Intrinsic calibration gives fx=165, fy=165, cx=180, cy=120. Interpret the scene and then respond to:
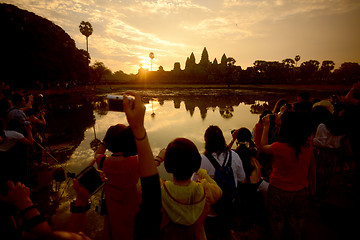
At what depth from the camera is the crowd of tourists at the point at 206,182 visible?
3.42 ft

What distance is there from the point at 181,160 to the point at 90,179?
2.20 feet

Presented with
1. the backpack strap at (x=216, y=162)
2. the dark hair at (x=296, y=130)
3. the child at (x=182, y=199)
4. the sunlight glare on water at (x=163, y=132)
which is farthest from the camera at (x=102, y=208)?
the sunlight glare on water at (x=163, y=132)

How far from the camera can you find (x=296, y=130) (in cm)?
206

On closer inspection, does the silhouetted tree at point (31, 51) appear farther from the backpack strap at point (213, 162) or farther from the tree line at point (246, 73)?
the backpack strap at point (213, 162)

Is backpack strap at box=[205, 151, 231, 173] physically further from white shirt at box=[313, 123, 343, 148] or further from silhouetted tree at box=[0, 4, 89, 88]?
A: silhouetted tree at box=[0, 4, 89, 88]

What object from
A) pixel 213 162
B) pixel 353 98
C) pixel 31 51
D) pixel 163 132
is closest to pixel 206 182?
pixel 213 162

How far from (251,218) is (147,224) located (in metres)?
3.06

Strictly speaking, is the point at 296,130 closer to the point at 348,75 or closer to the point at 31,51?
the point at 31,51

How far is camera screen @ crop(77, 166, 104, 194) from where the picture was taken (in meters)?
1.18

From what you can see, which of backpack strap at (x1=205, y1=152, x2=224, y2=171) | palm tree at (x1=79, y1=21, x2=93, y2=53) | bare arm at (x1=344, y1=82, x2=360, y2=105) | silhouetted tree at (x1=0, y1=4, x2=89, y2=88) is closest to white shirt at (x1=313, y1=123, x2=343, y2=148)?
bare arm at (x1=344, y1=82, x2=360, y2=105)

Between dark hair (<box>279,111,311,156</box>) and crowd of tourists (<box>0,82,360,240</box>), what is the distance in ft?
0.04

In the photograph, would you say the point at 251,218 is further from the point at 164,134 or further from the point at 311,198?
the point at 164,134

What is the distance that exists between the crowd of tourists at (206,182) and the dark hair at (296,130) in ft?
0.04

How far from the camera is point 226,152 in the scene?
2.21m
